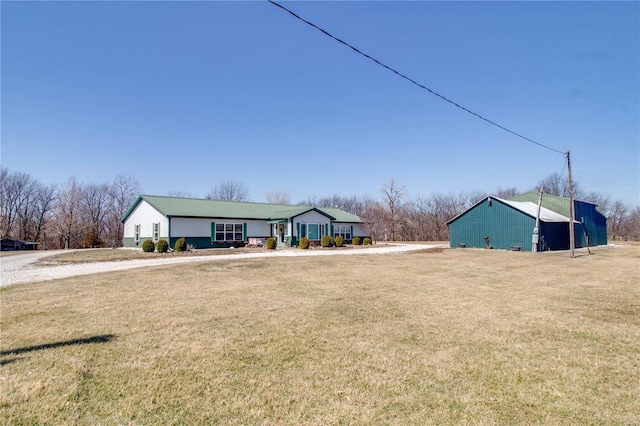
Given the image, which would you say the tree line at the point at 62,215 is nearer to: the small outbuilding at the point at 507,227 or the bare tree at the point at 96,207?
the bare tree at the point at 96,207

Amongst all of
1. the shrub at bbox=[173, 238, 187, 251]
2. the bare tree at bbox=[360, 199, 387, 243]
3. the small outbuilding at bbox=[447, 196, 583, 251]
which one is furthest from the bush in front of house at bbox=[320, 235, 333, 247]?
the shrub at bbox=[173, 238, 187, 251]

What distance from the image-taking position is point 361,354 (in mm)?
4496

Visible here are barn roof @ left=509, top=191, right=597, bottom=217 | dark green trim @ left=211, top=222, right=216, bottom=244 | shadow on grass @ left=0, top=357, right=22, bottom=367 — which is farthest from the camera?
barn roof @ left=509, top=191, right=597, bottom=217

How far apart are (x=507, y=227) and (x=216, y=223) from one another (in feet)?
82.2

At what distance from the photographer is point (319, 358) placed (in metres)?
4.34

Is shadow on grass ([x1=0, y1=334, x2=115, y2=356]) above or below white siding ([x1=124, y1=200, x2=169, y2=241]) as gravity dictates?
below

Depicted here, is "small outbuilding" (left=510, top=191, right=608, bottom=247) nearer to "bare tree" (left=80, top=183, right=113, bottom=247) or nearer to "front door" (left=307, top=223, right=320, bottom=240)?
"front door" (left=307, top=223, right=320, bottom=240)

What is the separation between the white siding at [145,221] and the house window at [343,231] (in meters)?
17.8

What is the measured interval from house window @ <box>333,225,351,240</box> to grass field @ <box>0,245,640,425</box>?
29.4 meters

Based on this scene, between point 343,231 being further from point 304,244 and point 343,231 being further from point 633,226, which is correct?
point 633,226

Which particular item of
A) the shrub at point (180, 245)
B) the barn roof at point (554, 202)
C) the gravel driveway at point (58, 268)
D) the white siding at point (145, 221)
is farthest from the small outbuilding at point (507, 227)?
the white siding at point (145, 221)

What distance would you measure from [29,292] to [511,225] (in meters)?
29.4

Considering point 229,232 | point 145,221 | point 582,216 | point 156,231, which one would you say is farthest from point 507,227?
point 145,221

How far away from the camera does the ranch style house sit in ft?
92.6
